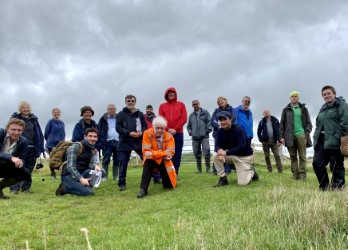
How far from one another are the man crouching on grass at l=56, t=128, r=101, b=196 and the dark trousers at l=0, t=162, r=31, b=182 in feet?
2.83

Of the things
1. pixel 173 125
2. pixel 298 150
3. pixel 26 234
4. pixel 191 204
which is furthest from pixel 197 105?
pixel 26 234

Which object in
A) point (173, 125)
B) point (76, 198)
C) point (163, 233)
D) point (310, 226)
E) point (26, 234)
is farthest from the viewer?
point (173, 125)

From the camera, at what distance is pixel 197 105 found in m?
12.0

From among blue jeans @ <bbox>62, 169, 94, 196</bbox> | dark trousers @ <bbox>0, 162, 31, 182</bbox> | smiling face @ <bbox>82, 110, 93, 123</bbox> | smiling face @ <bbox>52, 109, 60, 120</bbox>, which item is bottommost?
blue jeans @ <bbox>62, 169, 94, 196</bbox>

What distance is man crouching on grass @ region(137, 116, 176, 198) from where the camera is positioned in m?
8.02

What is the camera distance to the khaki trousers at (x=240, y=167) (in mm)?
8180

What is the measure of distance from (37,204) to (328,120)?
243 inches

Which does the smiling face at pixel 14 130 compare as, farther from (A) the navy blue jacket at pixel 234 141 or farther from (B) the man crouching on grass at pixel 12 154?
(A) the navy blue jacket at pixel 234 141

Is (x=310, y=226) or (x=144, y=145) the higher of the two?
(x=144, y=145)

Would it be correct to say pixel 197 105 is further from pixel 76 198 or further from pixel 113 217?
pixel 113 217

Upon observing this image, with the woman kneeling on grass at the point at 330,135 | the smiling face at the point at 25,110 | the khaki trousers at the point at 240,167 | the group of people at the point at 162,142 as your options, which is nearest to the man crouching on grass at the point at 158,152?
the group of people at the point at 162,142

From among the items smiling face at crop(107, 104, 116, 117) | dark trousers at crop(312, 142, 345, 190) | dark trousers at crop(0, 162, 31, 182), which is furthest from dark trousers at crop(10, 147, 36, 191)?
dark trousers at crop(312, 142, 345, 190)

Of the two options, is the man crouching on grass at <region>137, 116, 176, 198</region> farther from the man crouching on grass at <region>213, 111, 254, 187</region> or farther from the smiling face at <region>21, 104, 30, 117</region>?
the smiling face at <region>21, 104, 30, 117</region>

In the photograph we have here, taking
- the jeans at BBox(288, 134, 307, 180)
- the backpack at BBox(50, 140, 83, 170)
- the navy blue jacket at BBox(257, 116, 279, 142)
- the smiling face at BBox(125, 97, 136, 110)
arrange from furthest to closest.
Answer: the navy blue jacket at BBox(257, 116, 279, 142)
the jeans at BBox(288, 134, 307, 180)
the smiling face at BBox(125, 97, 136, 110)
the backpack at BBox(50, 140, 83, 170)
